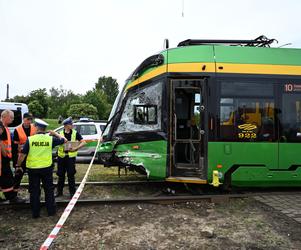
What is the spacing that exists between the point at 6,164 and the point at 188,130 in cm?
436

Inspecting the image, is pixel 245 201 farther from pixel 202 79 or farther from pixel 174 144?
pixel 202 79

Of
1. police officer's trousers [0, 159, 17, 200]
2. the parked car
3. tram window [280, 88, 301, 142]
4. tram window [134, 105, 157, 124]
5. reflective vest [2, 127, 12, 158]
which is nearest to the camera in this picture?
reflective vest [2, 127, 12, 158]

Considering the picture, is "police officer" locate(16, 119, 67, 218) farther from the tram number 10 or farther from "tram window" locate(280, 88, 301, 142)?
"tram window" locate(280, 88, 301, 142)

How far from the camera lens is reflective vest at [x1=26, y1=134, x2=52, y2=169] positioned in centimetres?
616

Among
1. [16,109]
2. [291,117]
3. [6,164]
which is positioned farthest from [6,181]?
[16,109]

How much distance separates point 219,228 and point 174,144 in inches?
94.4

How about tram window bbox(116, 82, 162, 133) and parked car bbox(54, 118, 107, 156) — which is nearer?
tram window bbox(116, 82, 162, 133)

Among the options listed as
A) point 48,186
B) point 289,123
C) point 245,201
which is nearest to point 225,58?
point 289,123

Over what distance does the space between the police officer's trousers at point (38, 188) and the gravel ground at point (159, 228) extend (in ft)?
0.59

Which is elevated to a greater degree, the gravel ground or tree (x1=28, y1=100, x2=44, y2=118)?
tree (x1=28, y1=100, x2=44, y2=118)

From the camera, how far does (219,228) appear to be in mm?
5773

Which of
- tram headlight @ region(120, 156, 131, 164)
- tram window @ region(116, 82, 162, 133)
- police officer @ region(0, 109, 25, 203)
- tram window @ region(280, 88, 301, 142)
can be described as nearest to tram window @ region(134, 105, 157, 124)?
tram window @ region(116, 82, 162, 133)

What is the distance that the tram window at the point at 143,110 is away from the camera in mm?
7805

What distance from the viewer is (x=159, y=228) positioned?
5754mm
